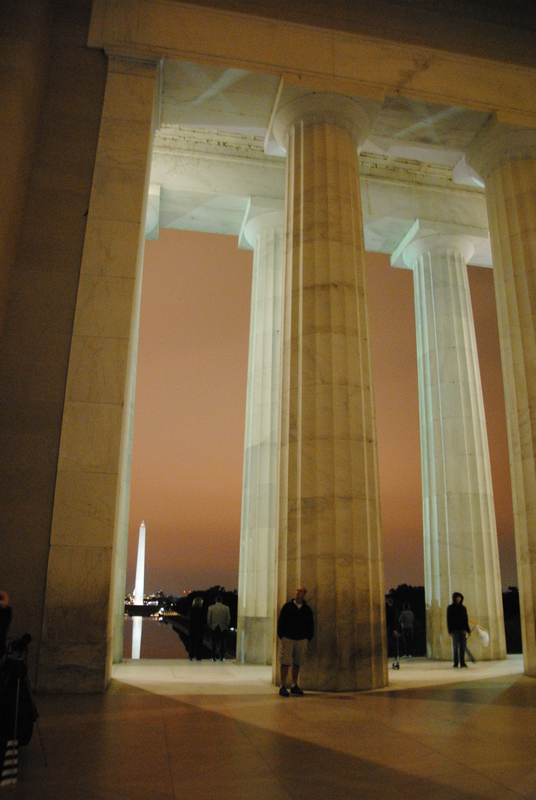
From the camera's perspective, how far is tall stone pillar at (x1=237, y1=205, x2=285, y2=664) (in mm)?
33031

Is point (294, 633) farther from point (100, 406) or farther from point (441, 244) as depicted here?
point (441, 244)

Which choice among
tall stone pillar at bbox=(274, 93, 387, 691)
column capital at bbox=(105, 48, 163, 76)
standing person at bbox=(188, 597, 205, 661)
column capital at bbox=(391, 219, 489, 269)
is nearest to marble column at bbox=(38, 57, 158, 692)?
column capital at bbox=(105, 48, 163, 76)

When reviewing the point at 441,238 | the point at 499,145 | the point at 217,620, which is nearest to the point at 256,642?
the point at 217,620

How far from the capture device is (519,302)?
2953 cm

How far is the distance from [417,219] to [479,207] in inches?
202

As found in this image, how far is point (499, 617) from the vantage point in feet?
115

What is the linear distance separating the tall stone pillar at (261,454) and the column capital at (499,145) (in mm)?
12533

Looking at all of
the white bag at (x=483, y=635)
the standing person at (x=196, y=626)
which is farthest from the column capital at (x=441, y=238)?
the standing person at (x=196, y=626)

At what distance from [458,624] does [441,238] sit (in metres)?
25.4

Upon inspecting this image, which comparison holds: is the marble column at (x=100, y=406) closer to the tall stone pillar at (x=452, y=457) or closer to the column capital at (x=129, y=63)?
the column capital at (x=129, y=63)

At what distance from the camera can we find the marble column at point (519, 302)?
1054 inches

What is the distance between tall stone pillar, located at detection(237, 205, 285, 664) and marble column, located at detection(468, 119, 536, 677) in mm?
11625

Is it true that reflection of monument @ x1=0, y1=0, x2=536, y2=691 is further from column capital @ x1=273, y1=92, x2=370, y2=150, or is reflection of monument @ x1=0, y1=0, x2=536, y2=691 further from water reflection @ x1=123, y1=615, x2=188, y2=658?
water reflection @ x1=123, y1=615, x2=188, y2=658

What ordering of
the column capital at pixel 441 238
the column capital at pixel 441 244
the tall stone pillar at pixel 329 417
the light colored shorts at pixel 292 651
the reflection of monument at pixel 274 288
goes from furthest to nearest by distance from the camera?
the column capital at pixel 441 244 → the column capital at pixel 441 238 → the reflection of monument at pixel 274 288 → the tall stone pillar at pixel 329 417 → the light colored shorts at pixel 292 651
